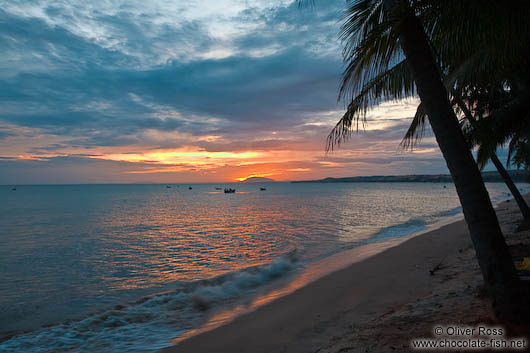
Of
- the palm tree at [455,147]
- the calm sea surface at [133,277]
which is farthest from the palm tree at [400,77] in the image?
the calm sea surface at [133,277]

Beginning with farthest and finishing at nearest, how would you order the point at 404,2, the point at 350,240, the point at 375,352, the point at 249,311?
the point at 350,240 → the point at 249,311 → the point at 375,352 → the point at 404,2

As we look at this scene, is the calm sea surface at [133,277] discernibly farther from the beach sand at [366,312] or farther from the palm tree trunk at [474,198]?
the palm tree trunk at [474,198]

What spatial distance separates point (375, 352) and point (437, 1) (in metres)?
4.16

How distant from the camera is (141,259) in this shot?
13.6 meters

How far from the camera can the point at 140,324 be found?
6777 mm

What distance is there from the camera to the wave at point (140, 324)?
5832mm

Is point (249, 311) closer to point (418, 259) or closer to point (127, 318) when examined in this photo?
point (127, 318)

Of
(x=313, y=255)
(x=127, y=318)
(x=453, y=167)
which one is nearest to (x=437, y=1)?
(x=453, y=167)

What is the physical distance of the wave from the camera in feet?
19.1

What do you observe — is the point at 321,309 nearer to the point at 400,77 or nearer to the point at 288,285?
the point at 288,285

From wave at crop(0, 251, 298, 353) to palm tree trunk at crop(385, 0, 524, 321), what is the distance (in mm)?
5366

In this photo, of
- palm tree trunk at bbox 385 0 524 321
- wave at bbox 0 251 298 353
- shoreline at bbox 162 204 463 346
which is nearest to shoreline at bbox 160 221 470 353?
shoreline at bbox 162 204 463 346

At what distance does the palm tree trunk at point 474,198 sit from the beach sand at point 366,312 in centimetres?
36

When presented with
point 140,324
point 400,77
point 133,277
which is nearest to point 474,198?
point 400,77
